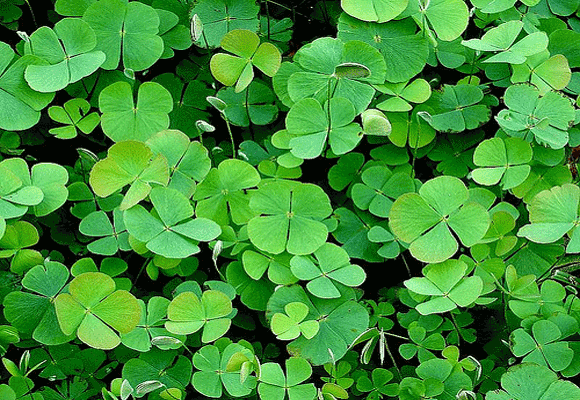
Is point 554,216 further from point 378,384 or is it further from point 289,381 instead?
point 289,381

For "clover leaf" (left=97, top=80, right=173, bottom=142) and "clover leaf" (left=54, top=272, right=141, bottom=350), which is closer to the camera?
"clover leaf" (left=54, top=272, right=141, bottom=350)

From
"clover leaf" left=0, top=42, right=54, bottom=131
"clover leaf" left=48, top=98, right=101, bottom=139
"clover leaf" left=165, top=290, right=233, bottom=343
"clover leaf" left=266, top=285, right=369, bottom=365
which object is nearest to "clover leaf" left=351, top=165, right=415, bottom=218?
"clover leaf" left=266, top=285, right=369, bottom=365

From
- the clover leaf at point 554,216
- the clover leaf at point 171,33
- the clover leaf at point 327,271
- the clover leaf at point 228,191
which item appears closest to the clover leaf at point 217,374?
the clover leaf at point 327,271

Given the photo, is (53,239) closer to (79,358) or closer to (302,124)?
(79,358)

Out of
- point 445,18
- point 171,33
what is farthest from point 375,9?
point 171,33

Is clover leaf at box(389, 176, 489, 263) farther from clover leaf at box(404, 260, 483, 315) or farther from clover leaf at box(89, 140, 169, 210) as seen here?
clover leaf at box(89, 140, 169, 210)

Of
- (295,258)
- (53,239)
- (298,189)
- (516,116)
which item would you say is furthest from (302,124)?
(53,239)
